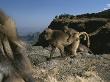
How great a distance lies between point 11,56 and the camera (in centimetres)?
368

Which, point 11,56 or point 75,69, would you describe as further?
point 75,69

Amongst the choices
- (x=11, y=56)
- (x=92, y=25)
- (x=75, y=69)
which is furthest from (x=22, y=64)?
(x=92, y=25)

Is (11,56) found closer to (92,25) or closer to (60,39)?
(60,39)

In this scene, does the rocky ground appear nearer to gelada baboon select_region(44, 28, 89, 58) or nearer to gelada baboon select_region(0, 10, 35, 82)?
gelada baboon select_region(44, 28, 89, 58)

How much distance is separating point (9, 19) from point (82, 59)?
34.8 feet

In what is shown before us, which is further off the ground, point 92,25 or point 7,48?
point 7,48

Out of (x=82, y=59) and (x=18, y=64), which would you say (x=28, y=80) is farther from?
(x=82, y=59)

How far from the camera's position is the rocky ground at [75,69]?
11.2m

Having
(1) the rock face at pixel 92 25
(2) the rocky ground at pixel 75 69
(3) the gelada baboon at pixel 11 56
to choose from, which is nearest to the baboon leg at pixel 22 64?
(3) the gelada baboon at pixel 11 56

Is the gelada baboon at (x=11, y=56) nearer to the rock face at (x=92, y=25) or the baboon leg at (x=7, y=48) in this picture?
the baboon leg at (x=7, y=48)

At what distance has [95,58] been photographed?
48.0 ft

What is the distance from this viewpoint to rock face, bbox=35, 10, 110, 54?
2140 cm

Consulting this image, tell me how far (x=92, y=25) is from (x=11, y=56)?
2028 cm

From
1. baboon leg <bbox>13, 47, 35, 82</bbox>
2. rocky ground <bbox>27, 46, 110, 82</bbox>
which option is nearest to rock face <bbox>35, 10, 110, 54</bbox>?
rocky ground <bbox>27, 46, 110, 82</bbox>
